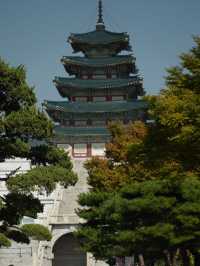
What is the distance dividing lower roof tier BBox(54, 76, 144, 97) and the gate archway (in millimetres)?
20317

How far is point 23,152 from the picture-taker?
52.2ft

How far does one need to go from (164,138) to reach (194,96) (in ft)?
5.83

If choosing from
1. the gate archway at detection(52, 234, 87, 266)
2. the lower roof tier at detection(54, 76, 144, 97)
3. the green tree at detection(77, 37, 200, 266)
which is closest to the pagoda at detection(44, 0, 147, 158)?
the lower roof tier at detection(54, 76, 144, 97)

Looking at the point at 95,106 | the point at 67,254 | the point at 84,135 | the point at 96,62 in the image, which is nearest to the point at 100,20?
the point at 96,62

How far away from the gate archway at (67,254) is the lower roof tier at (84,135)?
1567cm

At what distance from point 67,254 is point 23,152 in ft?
78.0

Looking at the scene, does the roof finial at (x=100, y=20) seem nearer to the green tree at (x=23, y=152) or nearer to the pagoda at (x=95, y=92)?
the pagoda at (x=95, y=92)

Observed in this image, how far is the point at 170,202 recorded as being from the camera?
1528 cm

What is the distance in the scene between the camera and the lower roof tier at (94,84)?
55250mm

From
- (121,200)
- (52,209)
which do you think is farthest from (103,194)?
(52,209)

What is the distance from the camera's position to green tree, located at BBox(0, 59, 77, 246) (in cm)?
1498

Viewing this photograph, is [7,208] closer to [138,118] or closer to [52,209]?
[52,209]

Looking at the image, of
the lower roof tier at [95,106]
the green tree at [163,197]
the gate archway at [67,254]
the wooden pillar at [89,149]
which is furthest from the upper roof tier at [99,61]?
the green tree at [163,197]

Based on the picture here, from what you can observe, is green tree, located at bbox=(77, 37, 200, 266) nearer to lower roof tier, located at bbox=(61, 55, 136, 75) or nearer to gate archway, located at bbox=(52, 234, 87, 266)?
gate archway, located at bbox=(52, 234, 87, 266)
